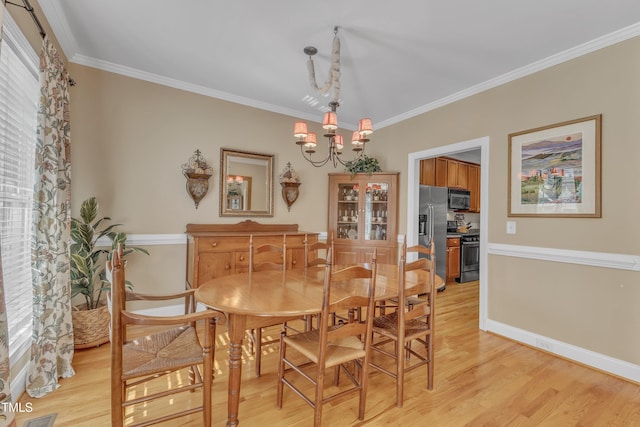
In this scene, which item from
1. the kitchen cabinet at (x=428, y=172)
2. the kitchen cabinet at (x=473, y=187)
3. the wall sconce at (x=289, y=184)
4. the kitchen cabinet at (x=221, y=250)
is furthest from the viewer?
the kitchen cabinet at (x=473, y=187)

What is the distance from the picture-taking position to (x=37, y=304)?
6.63 feet

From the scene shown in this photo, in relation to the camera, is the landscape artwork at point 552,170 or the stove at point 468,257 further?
the stove at point 468,257

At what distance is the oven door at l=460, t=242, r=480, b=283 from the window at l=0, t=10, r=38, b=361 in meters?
5.70

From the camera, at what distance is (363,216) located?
14.8 feet

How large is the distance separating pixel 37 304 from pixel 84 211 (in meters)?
0.96

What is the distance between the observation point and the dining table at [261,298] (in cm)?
160

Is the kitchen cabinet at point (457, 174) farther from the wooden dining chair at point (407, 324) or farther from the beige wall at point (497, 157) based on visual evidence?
the wooden dining chair at point (407, 324)

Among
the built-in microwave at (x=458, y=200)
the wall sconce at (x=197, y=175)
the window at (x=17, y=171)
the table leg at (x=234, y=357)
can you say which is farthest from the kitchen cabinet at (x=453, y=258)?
the window at (x=17, y=171)

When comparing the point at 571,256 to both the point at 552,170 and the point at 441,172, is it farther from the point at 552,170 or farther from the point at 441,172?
the point at 441,172

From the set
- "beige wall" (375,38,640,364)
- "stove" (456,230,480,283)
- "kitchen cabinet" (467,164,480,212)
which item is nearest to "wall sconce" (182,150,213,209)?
"beige wall" (375,38,640,364)

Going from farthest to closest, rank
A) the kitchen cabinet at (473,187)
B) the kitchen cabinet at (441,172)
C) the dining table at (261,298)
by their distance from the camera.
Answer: the kitchen cabinet at (473,187) → the kitchen cabinet at (441,172) → the dining table at (261,298)

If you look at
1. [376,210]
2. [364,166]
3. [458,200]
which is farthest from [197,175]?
[458,200]

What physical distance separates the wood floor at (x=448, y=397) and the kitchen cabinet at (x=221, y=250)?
0.84 metres

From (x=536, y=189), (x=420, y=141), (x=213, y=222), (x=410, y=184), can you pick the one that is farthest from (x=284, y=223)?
(x=536, y=189)
